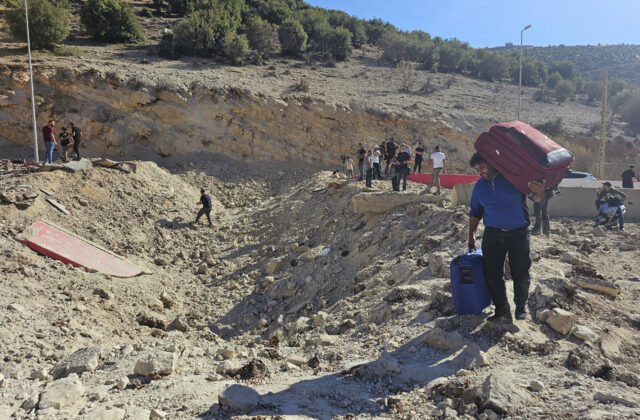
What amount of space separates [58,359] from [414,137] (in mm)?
17520

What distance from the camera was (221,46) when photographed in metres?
23.0

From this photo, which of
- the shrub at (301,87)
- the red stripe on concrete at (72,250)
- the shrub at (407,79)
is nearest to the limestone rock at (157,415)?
the red stripe on concrete at (72,250)

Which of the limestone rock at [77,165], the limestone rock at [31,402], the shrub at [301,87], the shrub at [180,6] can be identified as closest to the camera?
the limestone rock at [31,402]

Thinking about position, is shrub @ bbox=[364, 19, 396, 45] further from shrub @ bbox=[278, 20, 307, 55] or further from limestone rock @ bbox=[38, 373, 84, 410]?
limestone rock @ bbox=[38, 373, 84, 410]

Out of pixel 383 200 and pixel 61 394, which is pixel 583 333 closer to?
pixel 61 394

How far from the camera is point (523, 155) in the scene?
369 cm

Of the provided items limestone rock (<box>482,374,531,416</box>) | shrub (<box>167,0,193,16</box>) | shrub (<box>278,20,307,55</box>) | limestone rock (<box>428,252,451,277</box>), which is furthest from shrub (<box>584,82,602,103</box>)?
limestone rock (<box>482,374,531,416</box>)

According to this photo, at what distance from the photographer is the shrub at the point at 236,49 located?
72.5ft

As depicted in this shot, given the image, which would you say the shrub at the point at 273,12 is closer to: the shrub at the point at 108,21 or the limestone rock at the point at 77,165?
the shrub at the point at 108,21

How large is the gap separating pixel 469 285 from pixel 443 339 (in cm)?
64

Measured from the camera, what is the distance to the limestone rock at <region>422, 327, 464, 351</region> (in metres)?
3.85

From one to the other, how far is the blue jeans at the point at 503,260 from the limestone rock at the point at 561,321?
1.20 ft

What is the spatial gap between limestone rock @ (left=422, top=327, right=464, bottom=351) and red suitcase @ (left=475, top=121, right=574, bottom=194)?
1.47 metres

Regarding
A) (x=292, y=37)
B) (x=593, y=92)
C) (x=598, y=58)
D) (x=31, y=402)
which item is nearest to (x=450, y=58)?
(x=292, y=37)
